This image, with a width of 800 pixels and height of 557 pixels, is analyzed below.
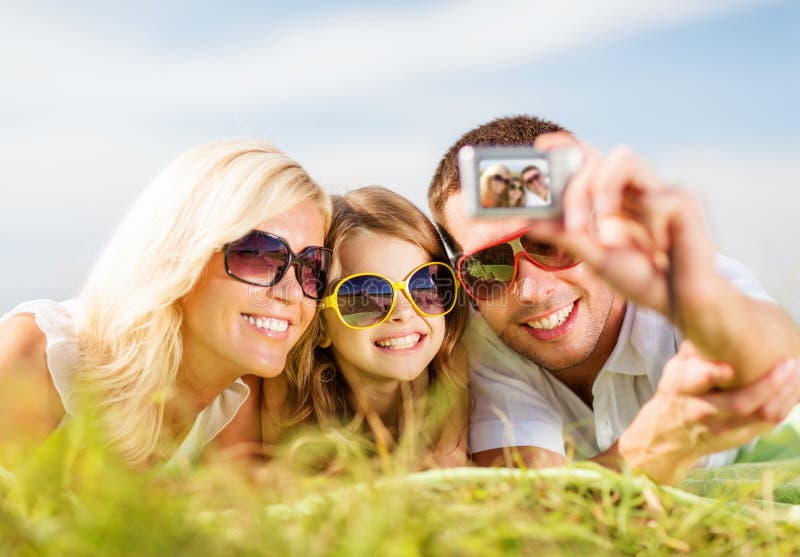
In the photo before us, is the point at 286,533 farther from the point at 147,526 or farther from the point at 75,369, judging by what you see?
the point at 75,369

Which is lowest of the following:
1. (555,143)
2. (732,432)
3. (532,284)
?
(732,432)

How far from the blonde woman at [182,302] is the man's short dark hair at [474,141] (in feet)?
2.84

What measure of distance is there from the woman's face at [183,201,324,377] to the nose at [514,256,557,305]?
98 centimetres

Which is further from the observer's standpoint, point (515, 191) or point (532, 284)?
point (532, 284)

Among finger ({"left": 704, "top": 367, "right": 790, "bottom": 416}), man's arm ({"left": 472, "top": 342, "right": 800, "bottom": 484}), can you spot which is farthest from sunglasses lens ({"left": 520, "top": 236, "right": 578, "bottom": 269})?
finger ({"left": 704, "top": 367, "right": 790, "bottom": 416})

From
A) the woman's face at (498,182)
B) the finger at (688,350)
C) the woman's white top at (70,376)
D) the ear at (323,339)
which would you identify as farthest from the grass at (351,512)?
the ear at (323,339)

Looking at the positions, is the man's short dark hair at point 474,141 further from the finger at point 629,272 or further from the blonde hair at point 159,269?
the finger at point 629,272

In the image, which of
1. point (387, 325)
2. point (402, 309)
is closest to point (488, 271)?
point (402, 309)

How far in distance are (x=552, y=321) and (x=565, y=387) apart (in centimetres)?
40

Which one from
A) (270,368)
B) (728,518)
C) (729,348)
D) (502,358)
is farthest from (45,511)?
(502,358)

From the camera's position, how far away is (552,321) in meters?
3.59

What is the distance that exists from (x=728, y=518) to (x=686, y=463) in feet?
2.30

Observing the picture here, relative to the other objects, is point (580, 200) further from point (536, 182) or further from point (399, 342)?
point (399, 342)

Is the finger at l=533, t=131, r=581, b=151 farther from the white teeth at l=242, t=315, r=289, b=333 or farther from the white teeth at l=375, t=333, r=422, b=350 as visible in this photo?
the white teeth at l=375, t=333, r=422, b=350
